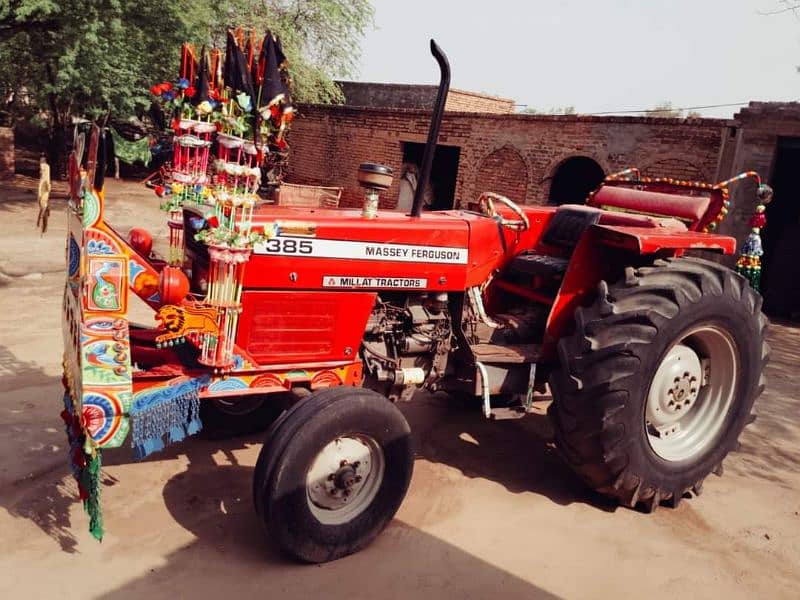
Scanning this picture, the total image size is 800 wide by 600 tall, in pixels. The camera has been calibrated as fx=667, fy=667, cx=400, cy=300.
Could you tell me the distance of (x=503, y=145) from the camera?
513 inches

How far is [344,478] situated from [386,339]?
3.02 feet

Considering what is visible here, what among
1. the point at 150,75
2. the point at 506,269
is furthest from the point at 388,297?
the point at 150,75

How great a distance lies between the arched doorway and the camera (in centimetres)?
1284

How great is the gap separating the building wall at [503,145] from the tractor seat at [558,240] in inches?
256

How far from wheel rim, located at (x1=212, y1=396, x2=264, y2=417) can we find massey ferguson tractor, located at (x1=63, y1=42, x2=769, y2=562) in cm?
2

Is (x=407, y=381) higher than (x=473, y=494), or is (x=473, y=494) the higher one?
(x=407, y=381)

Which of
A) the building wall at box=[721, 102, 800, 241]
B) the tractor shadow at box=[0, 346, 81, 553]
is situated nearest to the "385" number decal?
the tractor shadow at box=[0, 346, 81, 553]

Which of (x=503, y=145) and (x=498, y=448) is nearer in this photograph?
(x=498, y=448)

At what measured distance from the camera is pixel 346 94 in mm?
20688

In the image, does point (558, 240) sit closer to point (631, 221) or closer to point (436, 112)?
point (631, 221)

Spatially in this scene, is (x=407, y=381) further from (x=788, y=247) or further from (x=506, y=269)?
(x=788, y=247)

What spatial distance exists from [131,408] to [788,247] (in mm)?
11067

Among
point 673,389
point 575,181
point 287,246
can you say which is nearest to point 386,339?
point 287,246

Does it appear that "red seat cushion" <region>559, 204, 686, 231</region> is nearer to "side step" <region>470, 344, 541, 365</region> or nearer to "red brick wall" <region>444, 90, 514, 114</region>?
"side step" <region>470, 344, 541, 365</region>
